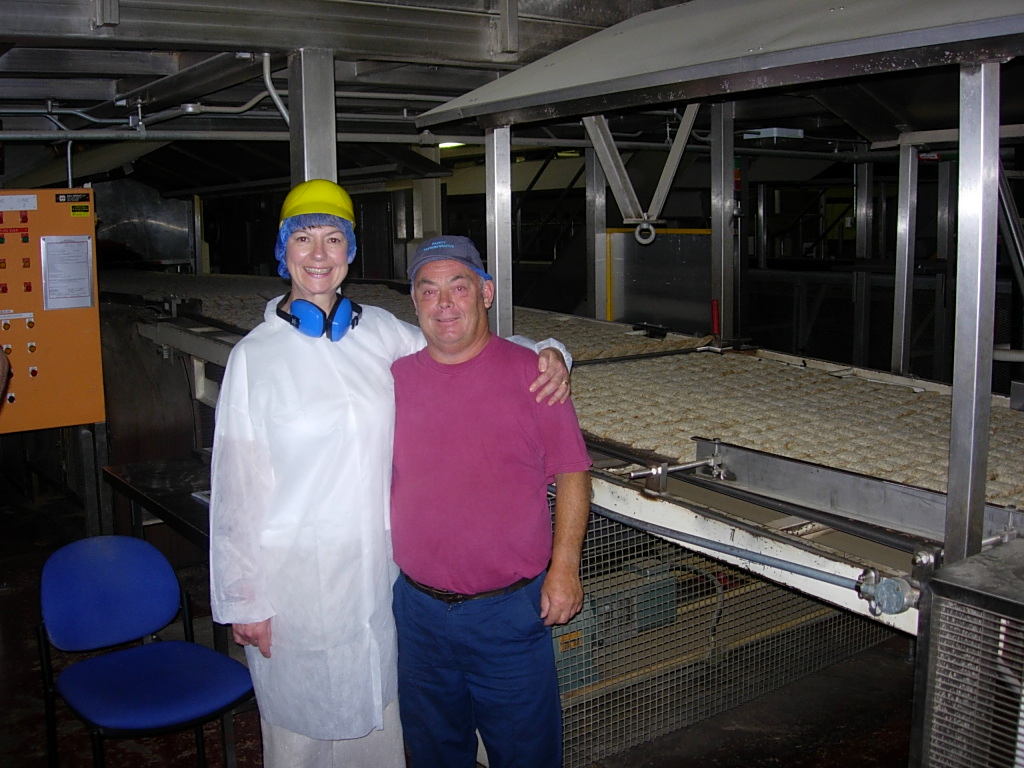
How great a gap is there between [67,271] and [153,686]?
2182 millimetres

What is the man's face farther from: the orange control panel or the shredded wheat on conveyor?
the orange control panel

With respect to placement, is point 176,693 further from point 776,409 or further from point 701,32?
point 701,32

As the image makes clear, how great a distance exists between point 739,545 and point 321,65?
5.38ft

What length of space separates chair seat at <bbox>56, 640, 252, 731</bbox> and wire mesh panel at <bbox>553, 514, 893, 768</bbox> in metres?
0.88

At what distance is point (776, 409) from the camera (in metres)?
2.42

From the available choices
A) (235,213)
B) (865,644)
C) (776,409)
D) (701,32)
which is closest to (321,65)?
(701,32)

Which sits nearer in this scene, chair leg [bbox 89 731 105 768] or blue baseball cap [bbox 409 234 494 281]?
blue baseball cap [bbox 409 234 494 281]

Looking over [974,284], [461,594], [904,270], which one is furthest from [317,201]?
[904,270]

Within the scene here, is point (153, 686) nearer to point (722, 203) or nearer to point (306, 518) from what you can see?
point (306, 518)

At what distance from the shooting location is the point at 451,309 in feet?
5.77

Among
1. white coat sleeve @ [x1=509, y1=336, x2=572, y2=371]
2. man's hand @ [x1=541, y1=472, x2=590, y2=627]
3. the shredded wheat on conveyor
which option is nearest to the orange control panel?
the shredded wheat on conveyor

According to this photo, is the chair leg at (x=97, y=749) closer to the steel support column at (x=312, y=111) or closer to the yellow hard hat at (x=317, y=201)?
the yellow hard hat at (x=317, y=201)

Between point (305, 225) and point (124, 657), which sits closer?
point (305, 225)

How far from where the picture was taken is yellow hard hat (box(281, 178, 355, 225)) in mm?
1789
